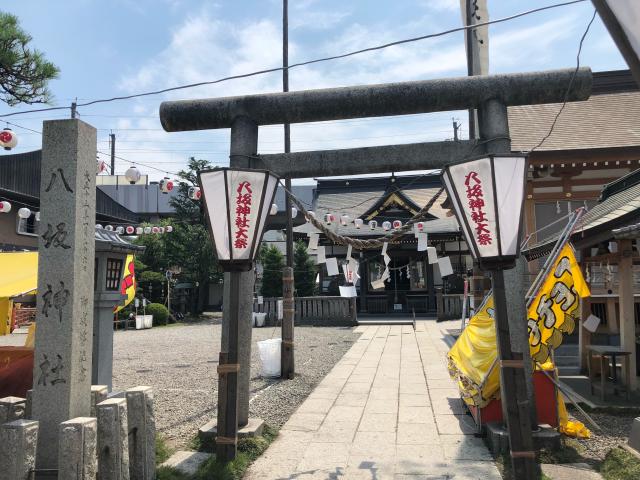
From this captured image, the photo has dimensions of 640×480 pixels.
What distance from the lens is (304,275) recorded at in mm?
Result: 24672

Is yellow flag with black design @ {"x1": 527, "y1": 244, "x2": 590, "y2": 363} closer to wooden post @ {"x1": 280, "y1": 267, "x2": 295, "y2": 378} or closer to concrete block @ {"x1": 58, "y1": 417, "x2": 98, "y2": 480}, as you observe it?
concrete block @ {"x1": 58, "y1": 417, "x2": 98, "y2": 480}

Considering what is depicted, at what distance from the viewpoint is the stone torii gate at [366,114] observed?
196 inches

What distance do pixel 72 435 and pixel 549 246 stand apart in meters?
6.82

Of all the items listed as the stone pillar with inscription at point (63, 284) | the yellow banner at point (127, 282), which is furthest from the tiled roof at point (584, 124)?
the stone pillar with inscription at point (63, 284)

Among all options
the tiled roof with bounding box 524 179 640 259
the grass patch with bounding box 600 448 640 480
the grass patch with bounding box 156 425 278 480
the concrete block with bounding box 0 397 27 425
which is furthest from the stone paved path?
the tiled roof with bounding box 524 179 640 259

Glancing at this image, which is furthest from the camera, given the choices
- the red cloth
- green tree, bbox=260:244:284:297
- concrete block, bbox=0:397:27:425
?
green tree, bbox=260:244:284:297

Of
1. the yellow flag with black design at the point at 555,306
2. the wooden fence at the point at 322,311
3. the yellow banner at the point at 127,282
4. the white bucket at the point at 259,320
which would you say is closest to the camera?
the yellow flag with black design at the point at 555,306

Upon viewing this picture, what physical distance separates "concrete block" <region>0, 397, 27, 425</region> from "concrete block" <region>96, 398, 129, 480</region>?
36.3 inches

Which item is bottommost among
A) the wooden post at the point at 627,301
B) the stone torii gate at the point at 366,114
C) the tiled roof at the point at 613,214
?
the wooden post at the point at 627,301

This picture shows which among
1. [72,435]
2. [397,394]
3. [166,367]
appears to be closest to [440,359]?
[397,394]

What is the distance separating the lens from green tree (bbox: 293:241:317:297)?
80.6 feet

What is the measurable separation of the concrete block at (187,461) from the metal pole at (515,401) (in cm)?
291

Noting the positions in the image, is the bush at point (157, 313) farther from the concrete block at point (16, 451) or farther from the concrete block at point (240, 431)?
the concrete block at point (16, 451)

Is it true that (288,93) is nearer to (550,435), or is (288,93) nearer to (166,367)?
(550,435)
